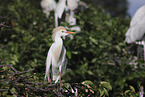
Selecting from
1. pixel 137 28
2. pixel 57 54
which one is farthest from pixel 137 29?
pixel 57 54

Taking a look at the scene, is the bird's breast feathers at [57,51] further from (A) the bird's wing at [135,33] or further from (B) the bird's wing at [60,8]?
(A) the bird's wing at [135,33]

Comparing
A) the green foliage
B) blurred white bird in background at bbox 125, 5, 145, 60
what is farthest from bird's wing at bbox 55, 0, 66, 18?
blurred white bird in background at bbox 125, 5, 145, 60

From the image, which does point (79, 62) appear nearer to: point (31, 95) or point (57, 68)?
point (57, 68)

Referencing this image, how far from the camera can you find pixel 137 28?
240cm

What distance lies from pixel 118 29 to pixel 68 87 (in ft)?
5.88

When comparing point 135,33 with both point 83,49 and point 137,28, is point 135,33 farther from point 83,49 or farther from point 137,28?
point 83,49

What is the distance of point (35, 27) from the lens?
247cm

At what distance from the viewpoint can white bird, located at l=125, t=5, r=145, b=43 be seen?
2.35 meters

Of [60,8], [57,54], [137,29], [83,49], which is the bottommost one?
[83,49]

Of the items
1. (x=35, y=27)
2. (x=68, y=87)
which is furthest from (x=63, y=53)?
(x=35, y=27)

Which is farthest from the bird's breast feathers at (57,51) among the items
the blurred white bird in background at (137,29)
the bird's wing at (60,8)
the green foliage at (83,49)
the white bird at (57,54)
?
the blurred white bird in background at (137,29)

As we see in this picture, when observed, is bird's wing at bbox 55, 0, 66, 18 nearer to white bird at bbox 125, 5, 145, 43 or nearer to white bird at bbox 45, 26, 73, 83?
white bird at bbox 125, 5, 145, 43

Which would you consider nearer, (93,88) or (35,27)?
(93,88)

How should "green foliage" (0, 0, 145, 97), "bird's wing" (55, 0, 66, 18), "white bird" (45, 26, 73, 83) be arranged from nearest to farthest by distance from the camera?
"white bird" (45, 26, 73, 83) → "green foliage" (0, 0, 145, 97) → "bird's wing" (55, 0, 66, 18)
